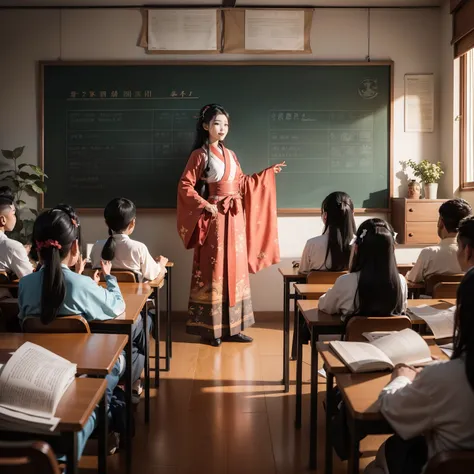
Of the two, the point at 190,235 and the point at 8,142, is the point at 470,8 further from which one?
the point at 8,142

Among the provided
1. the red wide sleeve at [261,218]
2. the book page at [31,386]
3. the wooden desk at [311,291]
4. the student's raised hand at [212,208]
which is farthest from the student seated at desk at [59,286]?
the red wide sleeve at [261,218]

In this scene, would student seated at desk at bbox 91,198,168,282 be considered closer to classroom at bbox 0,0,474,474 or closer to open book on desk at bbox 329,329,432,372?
classroom at bbox 0,0,474,474

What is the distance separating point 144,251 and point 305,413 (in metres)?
1.31

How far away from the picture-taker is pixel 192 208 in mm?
4418

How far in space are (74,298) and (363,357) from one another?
1.10 meters

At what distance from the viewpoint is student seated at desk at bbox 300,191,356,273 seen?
11.2 feet

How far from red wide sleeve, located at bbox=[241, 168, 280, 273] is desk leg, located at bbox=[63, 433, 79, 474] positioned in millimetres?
3429

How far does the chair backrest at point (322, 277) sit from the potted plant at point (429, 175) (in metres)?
2.10

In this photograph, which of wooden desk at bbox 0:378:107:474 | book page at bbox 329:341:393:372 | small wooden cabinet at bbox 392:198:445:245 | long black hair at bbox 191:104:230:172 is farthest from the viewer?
small wooden cabinet at bbox 392:198:445:245

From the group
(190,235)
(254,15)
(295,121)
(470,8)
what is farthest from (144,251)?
(470,8)

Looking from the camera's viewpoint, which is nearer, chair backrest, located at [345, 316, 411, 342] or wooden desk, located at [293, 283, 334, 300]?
chair backrest, located at [345, 316, 411, 342]

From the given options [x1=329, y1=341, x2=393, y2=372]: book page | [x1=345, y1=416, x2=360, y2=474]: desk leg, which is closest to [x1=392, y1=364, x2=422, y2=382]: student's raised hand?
[x1=329, y1=341, x2=393, y2=372]: book page

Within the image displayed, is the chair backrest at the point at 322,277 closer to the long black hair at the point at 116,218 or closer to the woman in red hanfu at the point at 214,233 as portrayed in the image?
the long black hair at the point at 116,218

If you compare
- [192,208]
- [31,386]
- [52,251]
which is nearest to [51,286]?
[52,251]
